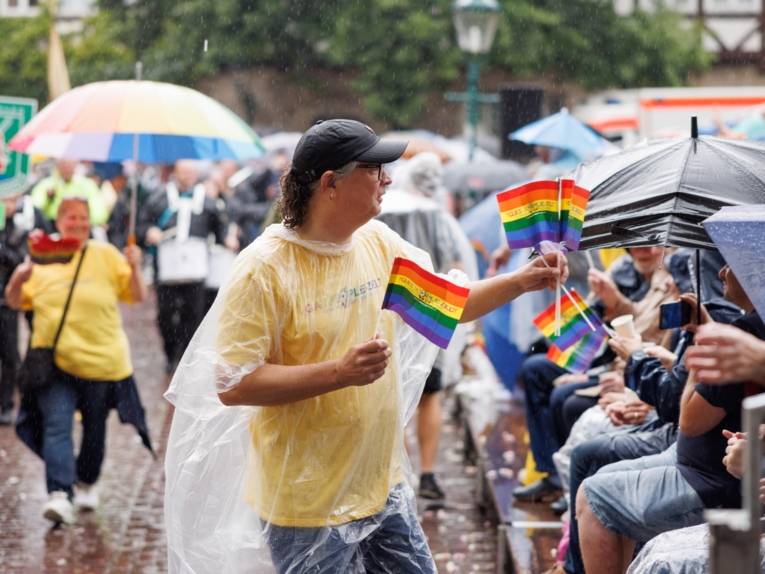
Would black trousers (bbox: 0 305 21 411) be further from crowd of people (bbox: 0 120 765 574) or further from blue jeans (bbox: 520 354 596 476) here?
crowd of people (bbox: 0 120 765 574)

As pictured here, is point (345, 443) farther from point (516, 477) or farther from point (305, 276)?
point (516, 477)

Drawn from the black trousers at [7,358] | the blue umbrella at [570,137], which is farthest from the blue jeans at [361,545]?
the black trousers at [7,358]

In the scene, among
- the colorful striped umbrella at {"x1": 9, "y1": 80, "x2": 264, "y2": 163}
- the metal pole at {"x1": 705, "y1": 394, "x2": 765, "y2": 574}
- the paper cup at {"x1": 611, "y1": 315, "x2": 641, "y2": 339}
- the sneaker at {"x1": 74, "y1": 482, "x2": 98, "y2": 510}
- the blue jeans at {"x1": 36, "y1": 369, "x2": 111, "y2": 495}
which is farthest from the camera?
the sneaker at {"x1": 74, "y1": 482, "x2": 98, "y2": 510}

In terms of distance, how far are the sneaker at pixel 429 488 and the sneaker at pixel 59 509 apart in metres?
2.09

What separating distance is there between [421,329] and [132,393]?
14.2 feet

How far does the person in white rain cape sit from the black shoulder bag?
12.5 feet

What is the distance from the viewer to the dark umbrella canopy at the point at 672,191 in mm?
4660

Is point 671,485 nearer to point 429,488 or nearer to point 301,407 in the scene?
point 301,407

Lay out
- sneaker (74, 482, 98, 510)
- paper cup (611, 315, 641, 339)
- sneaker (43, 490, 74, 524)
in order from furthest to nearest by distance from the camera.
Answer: sneaker (74, 482, 98, 510), sneaker (43, 490, 74, 524), paper cup (611, 315, 641, 339)

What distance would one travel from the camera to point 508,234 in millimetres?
4500

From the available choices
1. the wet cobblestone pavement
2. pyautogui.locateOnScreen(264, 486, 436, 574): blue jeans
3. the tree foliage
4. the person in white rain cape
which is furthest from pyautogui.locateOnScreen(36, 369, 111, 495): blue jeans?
the tree foliage

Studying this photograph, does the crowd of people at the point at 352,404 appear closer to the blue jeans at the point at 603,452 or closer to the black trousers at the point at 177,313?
the blue jeans at the point at 603,452

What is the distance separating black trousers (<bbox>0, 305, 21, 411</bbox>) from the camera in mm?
10977

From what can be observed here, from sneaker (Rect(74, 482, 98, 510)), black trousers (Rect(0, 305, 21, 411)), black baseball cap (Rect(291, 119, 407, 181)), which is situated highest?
black baseball cap (Rect(291, 119, 407, 181))
